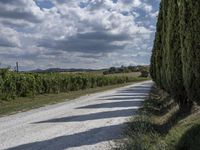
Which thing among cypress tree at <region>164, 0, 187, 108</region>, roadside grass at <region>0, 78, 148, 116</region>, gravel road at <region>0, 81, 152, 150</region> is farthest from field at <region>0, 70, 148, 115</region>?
Result: cypress tree at <region>164, 0, 187, 108</region>

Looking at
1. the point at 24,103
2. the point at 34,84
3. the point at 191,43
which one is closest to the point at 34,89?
the point at 34,84

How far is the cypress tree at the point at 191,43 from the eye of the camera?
438 inches

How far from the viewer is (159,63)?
81.6ft

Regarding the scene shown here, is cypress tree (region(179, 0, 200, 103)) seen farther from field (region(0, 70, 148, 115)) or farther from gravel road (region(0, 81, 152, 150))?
field (region(0, 70, 148, 115))

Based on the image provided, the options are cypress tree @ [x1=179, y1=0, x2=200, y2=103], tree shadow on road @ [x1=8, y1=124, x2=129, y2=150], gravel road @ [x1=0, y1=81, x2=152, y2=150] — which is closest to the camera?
cypress tree @ [x1=179, y1=0, x2=200, y2=103]

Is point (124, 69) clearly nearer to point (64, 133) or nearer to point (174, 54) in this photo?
point (174, 54)

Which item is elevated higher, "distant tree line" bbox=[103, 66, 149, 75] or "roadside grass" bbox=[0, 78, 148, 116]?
"distant tree line" bbox=[103, 66, 149, 75]

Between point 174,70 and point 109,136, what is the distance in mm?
4763

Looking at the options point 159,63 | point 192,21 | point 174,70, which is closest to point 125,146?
point 192,21

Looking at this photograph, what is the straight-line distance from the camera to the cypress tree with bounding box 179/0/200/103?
438 inches

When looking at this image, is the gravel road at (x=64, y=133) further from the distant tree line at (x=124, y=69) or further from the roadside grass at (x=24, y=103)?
the distant tree line at (x=124, y=69)

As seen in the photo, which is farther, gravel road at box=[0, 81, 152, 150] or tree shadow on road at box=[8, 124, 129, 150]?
gravel road at box=[0, 81, 152, 150]

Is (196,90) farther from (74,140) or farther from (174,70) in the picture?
(174,70)

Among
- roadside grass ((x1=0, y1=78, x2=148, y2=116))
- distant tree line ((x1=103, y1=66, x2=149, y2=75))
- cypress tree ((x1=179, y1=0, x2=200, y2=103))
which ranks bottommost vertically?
roadside grass ((x1=0, y1=78, x2=148, y2=116))
